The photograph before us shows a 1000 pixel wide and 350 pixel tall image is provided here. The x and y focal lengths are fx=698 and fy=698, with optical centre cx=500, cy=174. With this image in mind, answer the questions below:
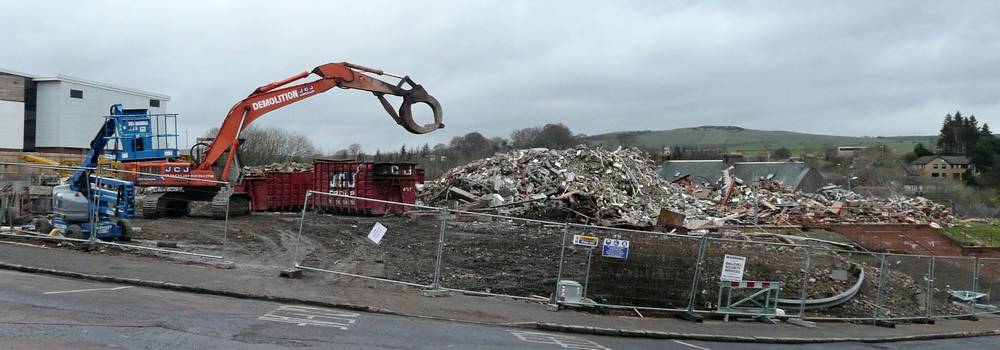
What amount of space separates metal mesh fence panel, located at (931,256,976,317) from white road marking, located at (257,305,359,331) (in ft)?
49.9

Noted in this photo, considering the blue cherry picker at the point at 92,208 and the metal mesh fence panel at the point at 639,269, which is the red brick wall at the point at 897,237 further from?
the blue cherry picker at the point at 92,208

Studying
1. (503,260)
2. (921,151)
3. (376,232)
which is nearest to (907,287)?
(503,260)

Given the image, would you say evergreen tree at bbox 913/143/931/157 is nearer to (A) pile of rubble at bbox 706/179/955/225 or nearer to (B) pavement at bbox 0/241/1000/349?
(A) pile of rubble at bbox 706/179/955/225

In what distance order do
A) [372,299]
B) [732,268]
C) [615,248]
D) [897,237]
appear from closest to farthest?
[372,299], [615,248], [732,268], [897,237]

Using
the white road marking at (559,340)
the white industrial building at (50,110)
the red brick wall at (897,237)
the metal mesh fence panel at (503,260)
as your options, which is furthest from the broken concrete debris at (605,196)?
the white industrial building at (50,110)

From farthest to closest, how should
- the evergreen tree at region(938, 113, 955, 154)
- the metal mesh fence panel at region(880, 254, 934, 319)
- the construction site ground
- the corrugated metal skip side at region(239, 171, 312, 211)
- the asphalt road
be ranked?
1. the evergreen tree at region(938, 113, 955, 154)
2. the corrugated metal skip side at region(239, 171, 312, 211)
3. the metal mesh fence panel at region(880, 254, 934, 319)
4. the construction site ground
5. the asphalt road

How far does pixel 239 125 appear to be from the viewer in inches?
810

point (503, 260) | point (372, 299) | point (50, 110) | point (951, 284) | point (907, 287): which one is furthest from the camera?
point (50, 110)

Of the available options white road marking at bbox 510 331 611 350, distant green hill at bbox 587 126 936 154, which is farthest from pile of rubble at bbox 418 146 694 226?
distant green hill at bbox 587 126 936 154

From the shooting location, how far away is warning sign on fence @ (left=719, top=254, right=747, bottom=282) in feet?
42.3

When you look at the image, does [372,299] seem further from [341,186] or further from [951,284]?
[951,284]

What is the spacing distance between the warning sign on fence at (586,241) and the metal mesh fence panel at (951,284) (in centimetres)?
1067

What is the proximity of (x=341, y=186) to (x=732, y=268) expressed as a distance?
1728 centimetres

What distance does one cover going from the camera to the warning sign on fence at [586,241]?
12227mm
